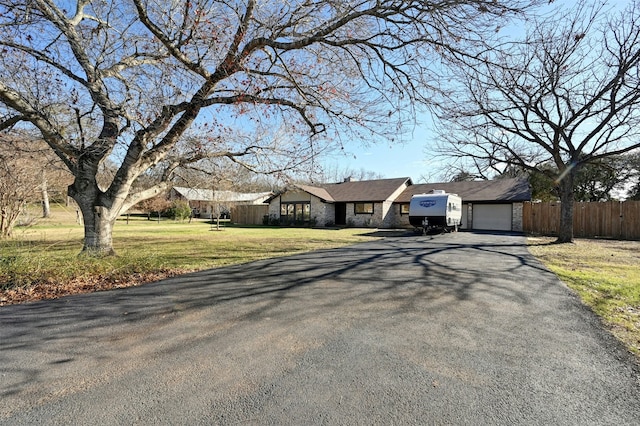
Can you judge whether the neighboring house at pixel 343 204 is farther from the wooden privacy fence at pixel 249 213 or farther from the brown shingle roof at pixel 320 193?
the wooden privacy fence at pixel 249 213

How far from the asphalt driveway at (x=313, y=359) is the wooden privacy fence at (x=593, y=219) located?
1776 centimetres

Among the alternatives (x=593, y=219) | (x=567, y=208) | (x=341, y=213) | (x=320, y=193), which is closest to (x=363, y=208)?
(x=341, y=213)

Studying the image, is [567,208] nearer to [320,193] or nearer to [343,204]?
[343,204]

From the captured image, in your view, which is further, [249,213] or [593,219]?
[249,213]

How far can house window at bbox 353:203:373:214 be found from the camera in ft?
89.5

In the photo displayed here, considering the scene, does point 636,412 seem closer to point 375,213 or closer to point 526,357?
point 526,357

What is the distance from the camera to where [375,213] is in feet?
88.0

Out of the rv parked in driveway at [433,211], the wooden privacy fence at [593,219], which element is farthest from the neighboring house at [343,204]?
the wooden privacy fence at [593,219]

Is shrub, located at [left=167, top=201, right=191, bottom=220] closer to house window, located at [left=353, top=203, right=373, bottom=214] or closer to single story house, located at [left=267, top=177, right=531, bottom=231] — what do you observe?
single story house, located at [left=267, top=177, right=531, bottom=231]

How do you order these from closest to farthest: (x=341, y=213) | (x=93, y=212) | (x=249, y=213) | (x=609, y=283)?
(x=609, y=283)
(x=93, y=212)
(x=341, y=213)
(x=249, y=213)

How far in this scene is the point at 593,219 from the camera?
19047 mm

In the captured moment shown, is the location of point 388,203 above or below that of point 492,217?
above

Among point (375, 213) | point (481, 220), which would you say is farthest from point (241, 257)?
point (481, 220)

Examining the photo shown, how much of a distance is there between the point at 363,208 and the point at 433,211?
954cm
